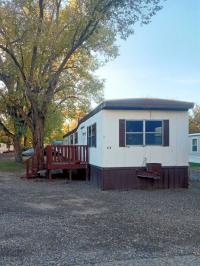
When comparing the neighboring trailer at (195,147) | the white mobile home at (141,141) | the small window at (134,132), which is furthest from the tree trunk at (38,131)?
the neighboring trailer at (195,147)

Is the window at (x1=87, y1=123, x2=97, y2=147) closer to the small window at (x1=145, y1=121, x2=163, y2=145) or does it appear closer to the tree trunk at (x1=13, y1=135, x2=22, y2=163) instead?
the small window at (x1=145, y1=121, x2=163, y2=145)

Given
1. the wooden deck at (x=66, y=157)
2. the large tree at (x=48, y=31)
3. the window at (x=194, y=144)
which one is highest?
the large tree at (x=48, y=31)

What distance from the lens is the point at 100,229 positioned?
5.98 m

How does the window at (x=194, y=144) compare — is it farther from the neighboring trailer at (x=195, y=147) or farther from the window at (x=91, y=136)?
the window at (x=91, y=136)

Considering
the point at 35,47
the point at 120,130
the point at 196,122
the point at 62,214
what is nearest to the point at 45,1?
the point at 35,47

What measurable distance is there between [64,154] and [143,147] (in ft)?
15.0

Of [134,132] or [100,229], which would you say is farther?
[134,132]

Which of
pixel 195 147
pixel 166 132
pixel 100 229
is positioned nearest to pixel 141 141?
pixel 166 132

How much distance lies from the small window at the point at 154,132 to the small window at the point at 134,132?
0.28 metres

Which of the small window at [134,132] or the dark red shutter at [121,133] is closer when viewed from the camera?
the dark red shutter at [121,133]

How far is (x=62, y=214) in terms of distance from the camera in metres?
7.31

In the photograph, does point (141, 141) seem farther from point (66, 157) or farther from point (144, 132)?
point (66, 157)

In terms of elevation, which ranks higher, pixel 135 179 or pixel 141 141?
pixel 141 141

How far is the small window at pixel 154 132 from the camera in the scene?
1152 cm
